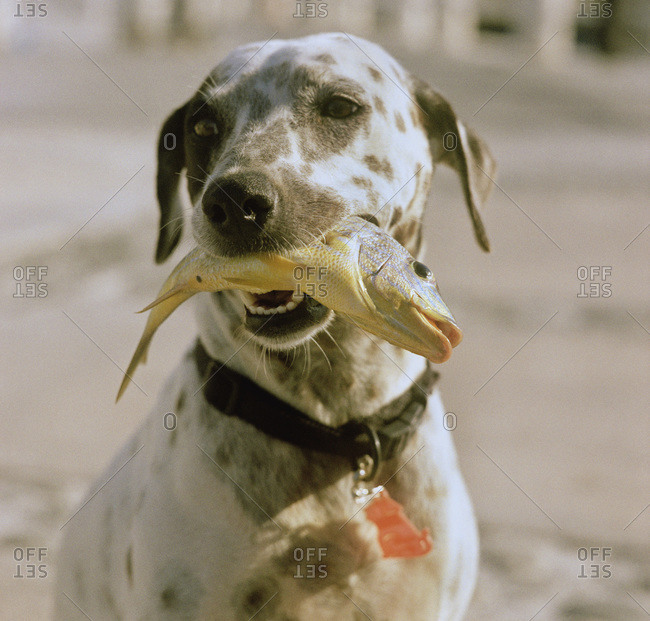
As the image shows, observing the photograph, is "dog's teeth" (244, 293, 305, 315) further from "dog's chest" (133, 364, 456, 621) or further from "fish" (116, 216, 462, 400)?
"dog's chest" (133, 364, 456, 621)

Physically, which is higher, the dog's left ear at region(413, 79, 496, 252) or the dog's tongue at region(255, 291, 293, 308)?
the dog's left ear at region(413, 79, 496, 252)

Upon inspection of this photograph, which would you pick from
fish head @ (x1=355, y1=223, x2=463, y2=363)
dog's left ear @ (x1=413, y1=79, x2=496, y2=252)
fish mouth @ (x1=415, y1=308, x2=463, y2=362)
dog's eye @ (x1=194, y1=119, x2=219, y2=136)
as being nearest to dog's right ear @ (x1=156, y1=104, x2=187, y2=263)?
dog's eye @ (x1=194, y1=119, x2=219, y2=136)

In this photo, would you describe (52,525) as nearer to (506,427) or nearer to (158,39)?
(506,427)

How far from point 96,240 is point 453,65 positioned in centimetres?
1584

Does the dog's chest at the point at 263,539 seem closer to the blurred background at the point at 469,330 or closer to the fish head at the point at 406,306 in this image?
the fish head at the point at 406,306

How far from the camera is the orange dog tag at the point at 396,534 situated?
2168 millimetres

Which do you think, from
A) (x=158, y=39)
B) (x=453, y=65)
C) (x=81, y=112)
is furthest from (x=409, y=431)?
(x=453, y=65)

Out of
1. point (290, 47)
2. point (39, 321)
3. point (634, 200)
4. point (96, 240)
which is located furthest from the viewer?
point (634, 200)

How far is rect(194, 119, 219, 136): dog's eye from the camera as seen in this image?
2.38 metres

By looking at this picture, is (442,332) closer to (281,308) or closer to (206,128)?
(281,308)

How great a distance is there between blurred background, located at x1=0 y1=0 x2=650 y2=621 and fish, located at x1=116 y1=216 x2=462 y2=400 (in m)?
0.92

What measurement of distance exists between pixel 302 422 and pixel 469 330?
4577 mm

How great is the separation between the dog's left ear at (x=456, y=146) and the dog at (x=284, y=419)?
5 cm

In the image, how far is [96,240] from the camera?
783cm
